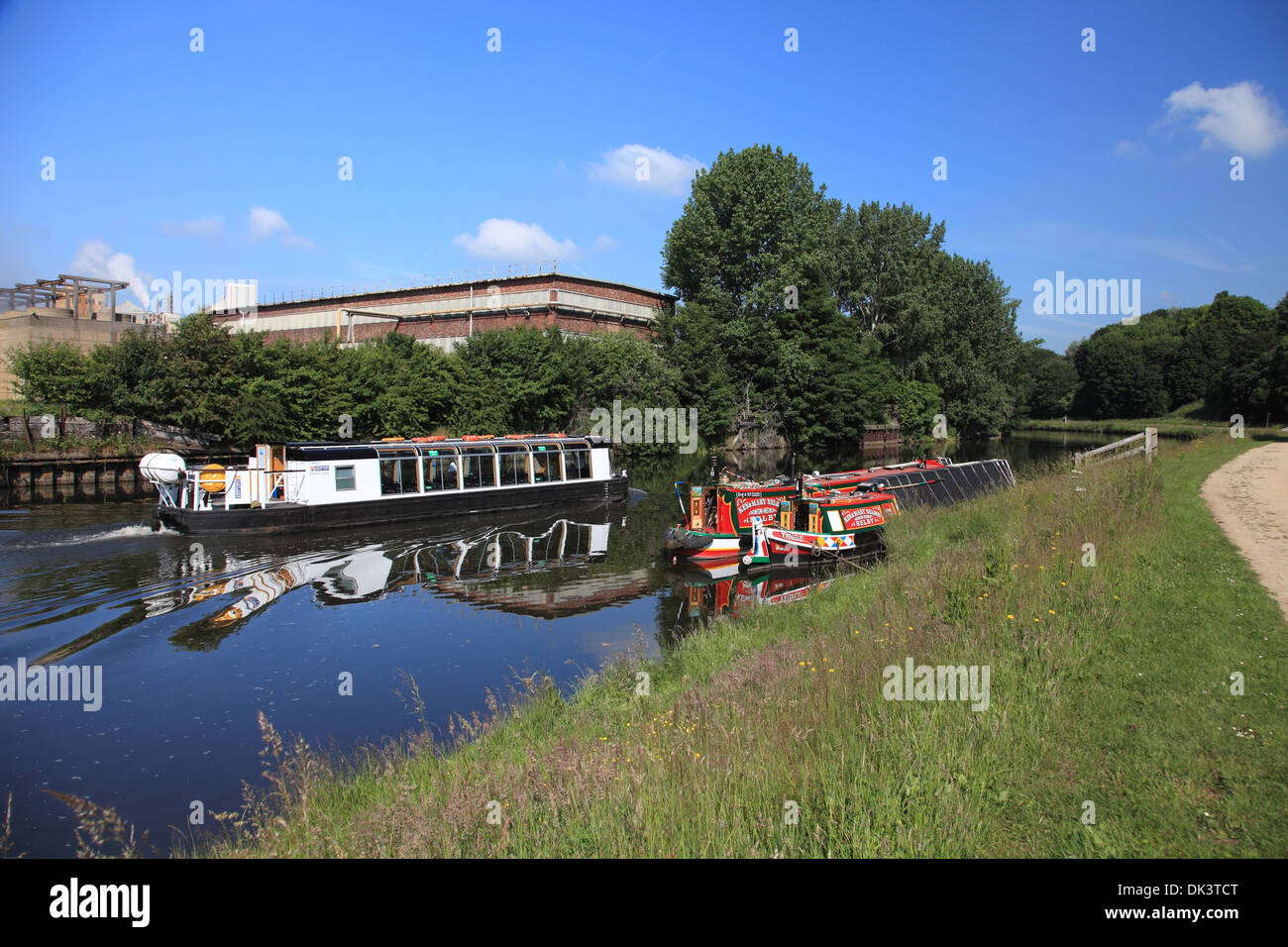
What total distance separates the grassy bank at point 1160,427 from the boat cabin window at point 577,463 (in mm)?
32938

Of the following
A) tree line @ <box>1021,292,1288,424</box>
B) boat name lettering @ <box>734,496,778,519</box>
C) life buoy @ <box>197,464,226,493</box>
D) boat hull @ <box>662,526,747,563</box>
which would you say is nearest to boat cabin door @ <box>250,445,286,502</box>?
life buoy @ <box>197,464,226,493</box>

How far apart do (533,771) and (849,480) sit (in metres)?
21.7

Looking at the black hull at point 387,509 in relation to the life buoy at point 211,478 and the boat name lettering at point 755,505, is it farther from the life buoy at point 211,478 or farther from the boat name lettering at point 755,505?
the boat name lettering at point 755,505

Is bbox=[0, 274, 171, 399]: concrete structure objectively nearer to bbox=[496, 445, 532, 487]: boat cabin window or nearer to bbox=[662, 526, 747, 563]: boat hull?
bbox=[496, 445, 532, 487]: boat cabin window

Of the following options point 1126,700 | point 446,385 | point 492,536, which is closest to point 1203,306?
point 446,385

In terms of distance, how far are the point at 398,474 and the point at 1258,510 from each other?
26.5 m

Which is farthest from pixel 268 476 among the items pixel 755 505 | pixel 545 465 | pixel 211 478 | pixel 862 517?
pixel 862 517

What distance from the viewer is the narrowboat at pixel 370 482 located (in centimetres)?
2603

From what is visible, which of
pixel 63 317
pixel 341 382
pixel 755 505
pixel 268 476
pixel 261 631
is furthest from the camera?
pixel 63 317

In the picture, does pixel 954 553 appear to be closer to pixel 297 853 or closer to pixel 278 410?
pixel 297 853

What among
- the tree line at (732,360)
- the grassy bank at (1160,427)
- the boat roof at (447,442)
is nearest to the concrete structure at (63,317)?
the tree line at (732,360)

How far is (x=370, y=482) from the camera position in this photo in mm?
29062

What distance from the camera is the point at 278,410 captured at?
39469mm

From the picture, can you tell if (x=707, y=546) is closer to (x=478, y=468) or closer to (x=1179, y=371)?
(x=478, y=468)
